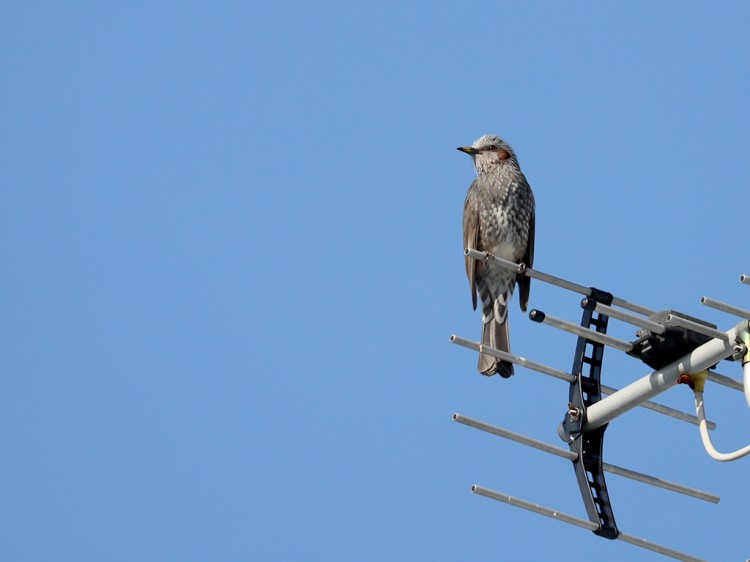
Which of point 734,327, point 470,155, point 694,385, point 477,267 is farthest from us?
point 470,155

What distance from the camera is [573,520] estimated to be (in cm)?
534

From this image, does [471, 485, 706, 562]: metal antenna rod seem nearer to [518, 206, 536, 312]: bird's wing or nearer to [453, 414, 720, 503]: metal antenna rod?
[453, 414, 720, 503]: metal antenna rod

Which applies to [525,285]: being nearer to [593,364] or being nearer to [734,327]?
[593,364]

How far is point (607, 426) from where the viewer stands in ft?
18.5

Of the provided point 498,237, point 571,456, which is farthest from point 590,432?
point 498,237

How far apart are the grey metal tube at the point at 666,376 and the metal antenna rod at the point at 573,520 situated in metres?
0.50

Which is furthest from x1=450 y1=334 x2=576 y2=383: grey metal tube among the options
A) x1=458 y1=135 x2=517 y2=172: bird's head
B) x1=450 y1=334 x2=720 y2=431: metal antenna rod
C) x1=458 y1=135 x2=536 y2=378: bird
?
x1=458 y1=135 x2=517 y2=172: bird's head

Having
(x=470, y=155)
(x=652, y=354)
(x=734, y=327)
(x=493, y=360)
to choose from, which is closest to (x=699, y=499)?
(x=652, y=354)

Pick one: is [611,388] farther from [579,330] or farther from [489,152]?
[489,152]

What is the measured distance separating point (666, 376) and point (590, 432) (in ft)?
2.12

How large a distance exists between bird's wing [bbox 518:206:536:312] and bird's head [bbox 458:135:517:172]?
1.93ft

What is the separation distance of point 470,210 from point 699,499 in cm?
430

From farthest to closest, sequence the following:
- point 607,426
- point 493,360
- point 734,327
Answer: point 493,360
point 607,426
point 734,327

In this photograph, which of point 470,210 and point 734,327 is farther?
point 470,210
